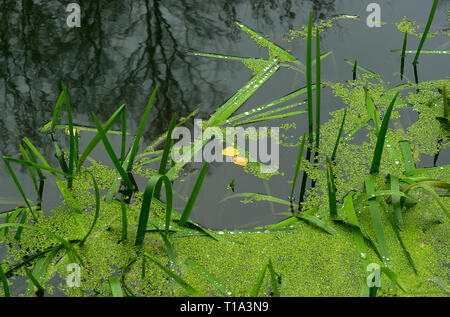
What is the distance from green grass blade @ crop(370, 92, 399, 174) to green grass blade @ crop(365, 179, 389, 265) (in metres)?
0.09

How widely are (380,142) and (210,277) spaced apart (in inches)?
24.4

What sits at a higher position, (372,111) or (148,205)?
(372,111)

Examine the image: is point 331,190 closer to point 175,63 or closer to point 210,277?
point 210,277

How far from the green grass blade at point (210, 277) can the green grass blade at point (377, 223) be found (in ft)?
1.39

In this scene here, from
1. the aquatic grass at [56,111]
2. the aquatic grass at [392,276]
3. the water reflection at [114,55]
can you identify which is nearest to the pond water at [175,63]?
the water reflection at [114,55]

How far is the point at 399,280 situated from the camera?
1.20 meters

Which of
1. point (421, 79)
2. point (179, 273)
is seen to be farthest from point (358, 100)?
point (179, 273)

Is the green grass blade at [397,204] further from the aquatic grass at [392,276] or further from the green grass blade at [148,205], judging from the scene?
the green grass blade at [148,205]

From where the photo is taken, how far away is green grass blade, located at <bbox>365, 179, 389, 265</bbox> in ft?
4.24

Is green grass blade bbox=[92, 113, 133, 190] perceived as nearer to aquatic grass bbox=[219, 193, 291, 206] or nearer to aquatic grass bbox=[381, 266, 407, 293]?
aquatic grass bbox=[219, 193, 291, 206]

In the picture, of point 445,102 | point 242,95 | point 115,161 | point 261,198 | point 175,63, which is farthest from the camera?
point 175,63

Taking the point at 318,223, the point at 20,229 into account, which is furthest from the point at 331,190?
the point at 20,229

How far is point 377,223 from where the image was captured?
1.34m
